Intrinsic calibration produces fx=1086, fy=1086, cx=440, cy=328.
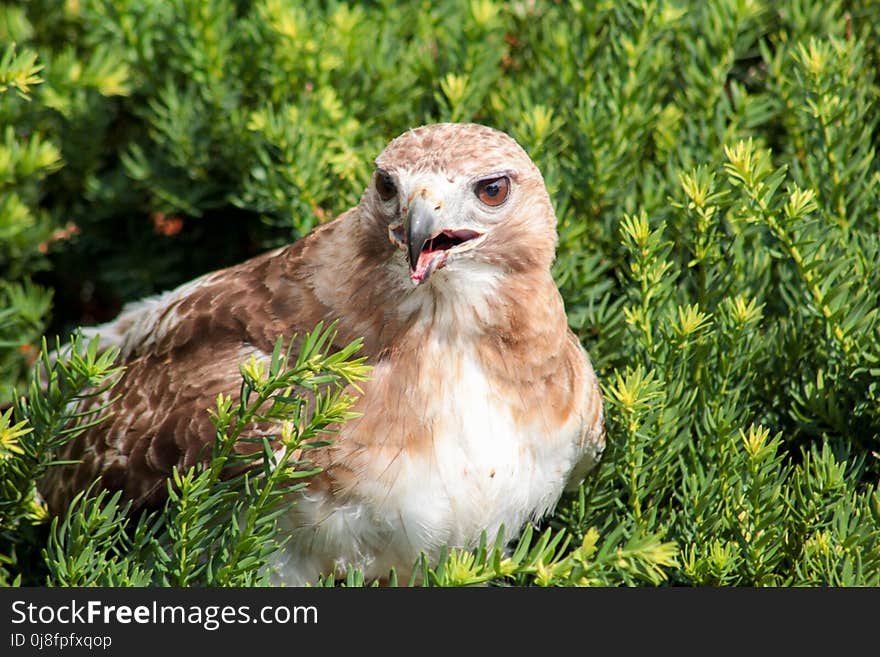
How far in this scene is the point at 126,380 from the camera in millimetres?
3084

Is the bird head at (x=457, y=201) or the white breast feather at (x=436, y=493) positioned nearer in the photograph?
the bird head at (x=457, y=201)

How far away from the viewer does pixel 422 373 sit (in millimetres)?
2691

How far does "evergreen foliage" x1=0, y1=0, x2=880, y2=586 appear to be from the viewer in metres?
2.37

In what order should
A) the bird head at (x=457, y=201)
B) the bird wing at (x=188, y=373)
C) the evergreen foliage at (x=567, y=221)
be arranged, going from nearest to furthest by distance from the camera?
the evergreen foliage at (x=567, y=221), the bird head at (x=457, y=201), the bird wing at (x=188, y=373)

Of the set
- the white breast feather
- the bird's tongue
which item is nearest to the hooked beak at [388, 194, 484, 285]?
the bird's tongue

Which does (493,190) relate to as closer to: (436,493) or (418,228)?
(418,228)

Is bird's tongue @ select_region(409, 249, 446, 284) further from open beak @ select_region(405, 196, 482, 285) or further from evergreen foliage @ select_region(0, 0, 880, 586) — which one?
evergreen foliage @ select_region(0, 0, 880, 586)

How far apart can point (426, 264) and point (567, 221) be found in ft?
2.91

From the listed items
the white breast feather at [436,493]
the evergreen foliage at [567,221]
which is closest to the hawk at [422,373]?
the white breast feather at [436,493]

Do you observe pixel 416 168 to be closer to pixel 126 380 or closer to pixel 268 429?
pixel 268 429

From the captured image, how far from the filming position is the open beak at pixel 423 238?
7.95 feet

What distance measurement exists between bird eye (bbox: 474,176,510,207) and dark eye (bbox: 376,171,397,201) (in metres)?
0.20

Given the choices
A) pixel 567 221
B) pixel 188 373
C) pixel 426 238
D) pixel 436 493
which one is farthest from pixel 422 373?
pixel 567 221

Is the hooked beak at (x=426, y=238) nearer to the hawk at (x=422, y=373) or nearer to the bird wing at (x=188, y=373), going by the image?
the hawk at (x=422, y=373)
